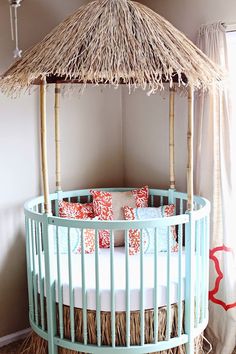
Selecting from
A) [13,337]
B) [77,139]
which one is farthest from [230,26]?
[13,337]

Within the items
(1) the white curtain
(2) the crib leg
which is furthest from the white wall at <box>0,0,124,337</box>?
(1) the white curtain

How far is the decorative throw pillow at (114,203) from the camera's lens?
344 centimetres

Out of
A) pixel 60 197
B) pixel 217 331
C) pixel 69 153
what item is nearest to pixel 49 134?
pixel 69 153

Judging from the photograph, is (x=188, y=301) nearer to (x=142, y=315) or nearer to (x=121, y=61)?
(x=142, y=315)

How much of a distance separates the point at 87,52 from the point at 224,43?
0.99m

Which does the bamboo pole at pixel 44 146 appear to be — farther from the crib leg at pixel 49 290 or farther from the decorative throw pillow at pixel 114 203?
the decorative throw pillow at pixel 114 203

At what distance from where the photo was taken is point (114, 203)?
3.52 m

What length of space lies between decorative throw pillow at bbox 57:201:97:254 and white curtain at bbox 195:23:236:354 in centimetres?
80

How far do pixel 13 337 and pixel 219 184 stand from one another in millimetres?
1846

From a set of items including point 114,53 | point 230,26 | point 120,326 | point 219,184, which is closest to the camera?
point 114,53

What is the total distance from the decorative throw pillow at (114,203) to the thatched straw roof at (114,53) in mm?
1081

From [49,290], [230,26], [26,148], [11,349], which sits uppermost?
[230,26]

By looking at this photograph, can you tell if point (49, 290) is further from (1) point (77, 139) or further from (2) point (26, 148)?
(1) point (77, 139)

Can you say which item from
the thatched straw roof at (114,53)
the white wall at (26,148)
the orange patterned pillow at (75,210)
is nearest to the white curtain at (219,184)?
the thatched straw roof at (114,53)
